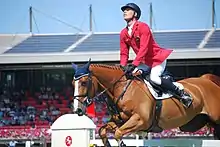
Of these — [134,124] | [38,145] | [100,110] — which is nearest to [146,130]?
[134,124]

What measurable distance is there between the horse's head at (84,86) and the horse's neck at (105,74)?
0.56ft

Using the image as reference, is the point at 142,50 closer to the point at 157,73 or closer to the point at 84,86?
the point at 157,73

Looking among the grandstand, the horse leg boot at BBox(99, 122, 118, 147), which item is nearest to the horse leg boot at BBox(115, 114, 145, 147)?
the horse leg boot at BBox(99, 122, 118, 147)

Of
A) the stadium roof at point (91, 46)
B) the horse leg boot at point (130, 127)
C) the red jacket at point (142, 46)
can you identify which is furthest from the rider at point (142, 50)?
the stadium roof at point (91, 46)

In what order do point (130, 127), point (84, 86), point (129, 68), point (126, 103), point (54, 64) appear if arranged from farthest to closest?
→ point (54, 64), point (129, 68), point (126, 103), point (130, 127), point (84, 86)

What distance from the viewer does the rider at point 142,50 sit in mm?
6699

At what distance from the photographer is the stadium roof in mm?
18650

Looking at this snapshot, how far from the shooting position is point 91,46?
2048 centimetres

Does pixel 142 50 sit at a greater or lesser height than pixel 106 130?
greater

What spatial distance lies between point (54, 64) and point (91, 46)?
1.88m

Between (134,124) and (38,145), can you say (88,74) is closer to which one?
(134,124)

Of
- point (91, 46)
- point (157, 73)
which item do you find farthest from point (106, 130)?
point (91, 46)

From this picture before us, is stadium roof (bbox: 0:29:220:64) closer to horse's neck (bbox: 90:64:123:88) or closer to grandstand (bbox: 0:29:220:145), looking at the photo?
grandstand (bbox: 0:29:220:145)

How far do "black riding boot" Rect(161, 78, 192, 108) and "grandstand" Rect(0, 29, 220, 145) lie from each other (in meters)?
10.7
